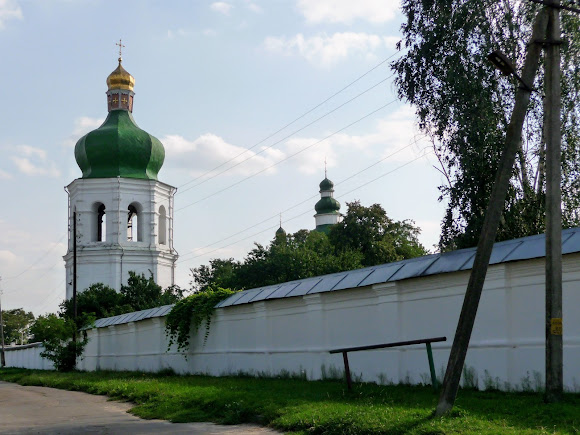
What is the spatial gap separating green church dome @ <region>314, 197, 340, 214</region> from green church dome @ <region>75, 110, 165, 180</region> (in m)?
24.1

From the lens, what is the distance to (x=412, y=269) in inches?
600

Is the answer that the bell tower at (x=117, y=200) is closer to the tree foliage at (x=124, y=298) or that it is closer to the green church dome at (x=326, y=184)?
the tree foliage at (x=124, y=298)

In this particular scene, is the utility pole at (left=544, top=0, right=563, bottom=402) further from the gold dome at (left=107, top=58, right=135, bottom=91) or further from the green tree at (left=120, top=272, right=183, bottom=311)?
the gold dome at (left=107, top=58, right=135, bottom=91)

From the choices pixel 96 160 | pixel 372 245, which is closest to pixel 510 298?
pixel 372 245

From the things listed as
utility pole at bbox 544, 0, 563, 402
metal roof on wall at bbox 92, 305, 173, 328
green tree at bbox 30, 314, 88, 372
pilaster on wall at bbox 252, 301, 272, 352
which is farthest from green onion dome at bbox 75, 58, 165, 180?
utility pole at bbox 544, 0, 563, 402

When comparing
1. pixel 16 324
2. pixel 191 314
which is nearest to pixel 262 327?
pixel 191 314

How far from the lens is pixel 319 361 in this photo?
17.8 m

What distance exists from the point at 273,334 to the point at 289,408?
821 cm

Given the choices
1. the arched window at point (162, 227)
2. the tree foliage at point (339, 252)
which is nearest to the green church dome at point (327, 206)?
the tree foliage at point (339, 252)

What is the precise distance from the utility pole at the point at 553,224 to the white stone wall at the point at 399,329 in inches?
73.7

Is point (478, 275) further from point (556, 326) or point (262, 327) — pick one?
point (262, 327)

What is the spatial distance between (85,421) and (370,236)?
40829 mm

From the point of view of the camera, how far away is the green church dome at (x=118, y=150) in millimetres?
52406

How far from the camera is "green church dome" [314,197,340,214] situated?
7512cm
